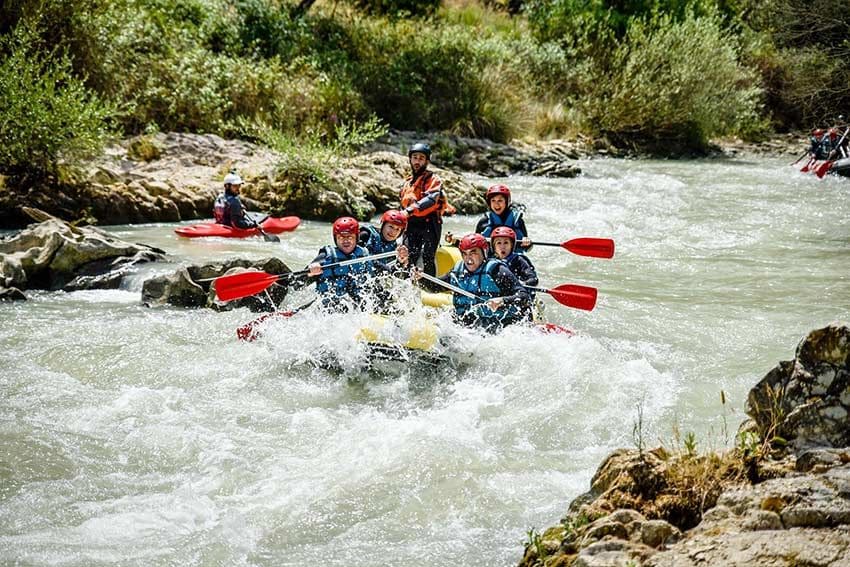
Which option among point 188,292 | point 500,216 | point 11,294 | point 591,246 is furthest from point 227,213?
point 591,246

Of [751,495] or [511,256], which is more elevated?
[751,495]

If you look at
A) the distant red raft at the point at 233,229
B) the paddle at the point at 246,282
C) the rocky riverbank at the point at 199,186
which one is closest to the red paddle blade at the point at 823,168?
the rocky riverbank at the point at 199,186

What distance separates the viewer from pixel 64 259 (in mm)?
8148

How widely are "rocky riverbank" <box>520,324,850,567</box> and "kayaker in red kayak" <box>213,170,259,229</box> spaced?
310 inches

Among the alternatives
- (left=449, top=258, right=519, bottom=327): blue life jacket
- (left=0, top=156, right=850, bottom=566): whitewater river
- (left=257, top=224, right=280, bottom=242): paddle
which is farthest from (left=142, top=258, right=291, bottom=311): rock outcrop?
(left=257, top=224, right=280, bottom=242): paddle

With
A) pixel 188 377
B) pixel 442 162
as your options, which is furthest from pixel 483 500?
pixel 442 162

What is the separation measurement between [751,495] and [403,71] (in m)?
16.3

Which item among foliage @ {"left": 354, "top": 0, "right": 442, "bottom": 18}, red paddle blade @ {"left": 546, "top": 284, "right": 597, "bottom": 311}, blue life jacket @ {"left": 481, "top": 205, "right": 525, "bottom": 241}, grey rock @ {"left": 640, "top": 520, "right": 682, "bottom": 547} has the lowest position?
red paddle blade @ {"left": 546, "top": 284, "right": 597, "bottom": 311}

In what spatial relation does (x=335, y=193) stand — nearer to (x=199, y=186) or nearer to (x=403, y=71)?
(x=199, y=186)

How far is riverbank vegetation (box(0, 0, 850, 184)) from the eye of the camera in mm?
12664

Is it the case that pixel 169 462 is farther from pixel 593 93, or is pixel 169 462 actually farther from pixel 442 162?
pixel 593 93

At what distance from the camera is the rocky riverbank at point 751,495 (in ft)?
7.99

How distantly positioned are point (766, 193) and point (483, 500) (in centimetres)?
1252

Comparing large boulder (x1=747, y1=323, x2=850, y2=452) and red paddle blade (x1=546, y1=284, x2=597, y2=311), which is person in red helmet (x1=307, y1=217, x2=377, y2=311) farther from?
large boulder (x1=747, y1=323, x2=850, y2=452)
